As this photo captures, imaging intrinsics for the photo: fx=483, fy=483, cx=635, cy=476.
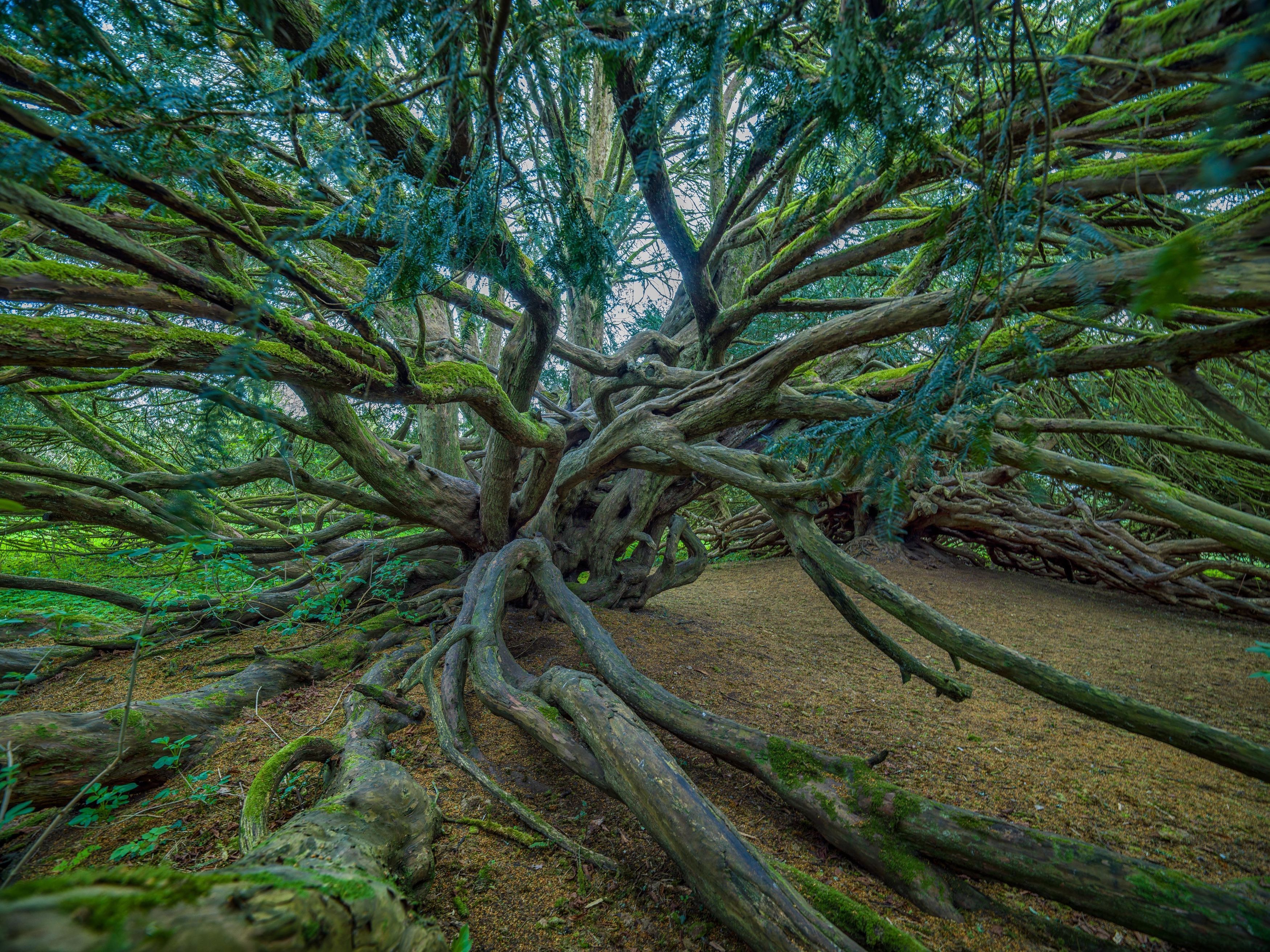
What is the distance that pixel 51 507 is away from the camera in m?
2.98

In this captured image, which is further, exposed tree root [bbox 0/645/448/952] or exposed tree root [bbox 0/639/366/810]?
exposed tree root [bbox 0/639/366/810]

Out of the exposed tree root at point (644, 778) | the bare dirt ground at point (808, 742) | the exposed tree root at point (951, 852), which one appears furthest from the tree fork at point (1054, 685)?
the exposed tree root at point (644, 778)

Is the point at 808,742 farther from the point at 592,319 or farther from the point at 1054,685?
the point at 592,319

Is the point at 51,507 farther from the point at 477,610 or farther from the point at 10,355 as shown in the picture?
the point at 477,610

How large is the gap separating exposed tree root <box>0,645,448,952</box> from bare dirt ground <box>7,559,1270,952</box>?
0.99 ft

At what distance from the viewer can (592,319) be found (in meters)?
2.46

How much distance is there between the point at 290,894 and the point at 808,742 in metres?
2.30

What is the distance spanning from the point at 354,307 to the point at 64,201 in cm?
186

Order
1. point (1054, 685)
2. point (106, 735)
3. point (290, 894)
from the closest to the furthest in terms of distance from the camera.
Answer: point (290, 894) → point (1054, 685) → point (106, 735)

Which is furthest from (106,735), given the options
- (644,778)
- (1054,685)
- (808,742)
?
(1054,685)

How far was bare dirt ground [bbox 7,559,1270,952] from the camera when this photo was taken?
4.92ft

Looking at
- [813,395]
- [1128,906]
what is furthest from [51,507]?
[1128,906]

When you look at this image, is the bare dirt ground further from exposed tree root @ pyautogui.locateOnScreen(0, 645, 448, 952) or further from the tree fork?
the tree fork

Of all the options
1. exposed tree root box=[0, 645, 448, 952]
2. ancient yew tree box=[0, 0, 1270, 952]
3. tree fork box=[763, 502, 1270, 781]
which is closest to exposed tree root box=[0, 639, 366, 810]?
ancient yew tree box=[0, 0, 1270, 952]
